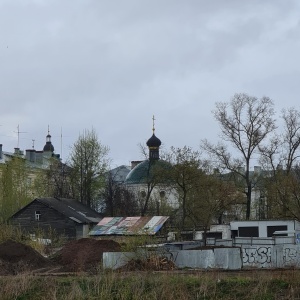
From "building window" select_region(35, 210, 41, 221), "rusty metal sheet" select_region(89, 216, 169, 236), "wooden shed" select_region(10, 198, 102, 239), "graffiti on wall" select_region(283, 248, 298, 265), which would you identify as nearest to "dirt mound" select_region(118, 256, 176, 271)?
"graffiti on wall" select_region(283, 248, 298, 265)

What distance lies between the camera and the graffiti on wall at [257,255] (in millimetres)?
41156

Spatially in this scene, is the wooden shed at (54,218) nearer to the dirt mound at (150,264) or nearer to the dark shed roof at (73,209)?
the dark shed roof at (73,209)

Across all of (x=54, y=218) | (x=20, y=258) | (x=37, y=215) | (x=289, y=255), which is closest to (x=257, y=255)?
(x=289, y=255)

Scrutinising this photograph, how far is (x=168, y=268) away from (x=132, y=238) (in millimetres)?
2644

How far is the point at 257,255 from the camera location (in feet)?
136

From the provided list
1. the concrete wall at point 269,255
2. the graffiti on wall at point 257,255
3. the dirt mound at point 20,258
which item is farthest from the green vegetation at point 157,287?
the graffiti on wall at point 257,255

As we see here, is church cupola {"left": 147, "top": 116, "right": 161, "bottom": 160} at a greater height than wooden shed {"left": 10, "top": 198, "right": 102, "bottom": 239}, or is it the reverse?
church cupola {"left": 147, "top": 116, "right": 161, "bottom": 160}

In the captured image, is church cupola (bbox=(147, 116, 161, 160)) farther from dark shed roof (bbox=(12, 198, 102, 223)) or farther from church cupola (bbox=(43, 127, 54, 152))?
church cupola (bbox=(43, 127, 54, 152))

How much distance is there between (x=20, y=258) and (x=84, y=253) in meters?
3.82

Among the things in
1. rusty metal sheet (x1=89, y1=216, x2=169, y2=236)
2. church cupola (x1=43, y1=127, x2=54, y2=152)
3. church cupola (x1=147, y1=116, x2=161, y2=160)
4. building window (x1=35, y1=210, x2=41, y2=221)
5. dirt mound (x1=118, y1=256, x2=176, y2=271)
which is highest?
church cupola (x1=43, y1=127, x2=54, y2=152)

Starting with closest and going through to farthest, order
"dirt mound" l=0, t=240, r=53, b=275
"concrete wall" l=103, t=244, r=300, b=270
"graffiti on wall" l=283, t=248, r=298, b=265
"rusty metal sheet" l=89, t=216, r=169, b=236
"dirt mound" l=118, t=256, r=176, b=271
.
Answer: "dirt mound" l=118, t=256, r=176, b=271
"concrete wall" l=103, t=244, r=300, b=270
"dirt mound" l=0, t=240, r=53, b=275
"graffiti on wall" l=283, t=248, r=298, b=265
"rusty metal sheet" l=89, t=216, r=169, b=236

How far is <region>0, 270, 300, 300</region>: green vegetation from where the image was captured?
23094mm

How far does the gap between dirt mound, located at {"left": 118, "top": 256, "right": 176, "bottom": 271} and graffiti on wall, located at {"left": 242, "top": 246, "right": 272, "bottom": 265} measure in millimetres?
6807

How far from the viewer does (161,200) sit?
79938mm
